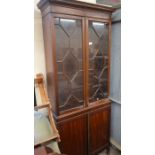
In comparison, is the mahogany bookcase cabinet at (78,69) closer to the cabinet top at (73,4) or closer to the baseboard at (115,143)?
the cabinet top at (73,4)

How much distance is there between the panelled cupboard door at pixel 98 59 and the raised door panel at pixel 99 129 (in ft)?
0.65

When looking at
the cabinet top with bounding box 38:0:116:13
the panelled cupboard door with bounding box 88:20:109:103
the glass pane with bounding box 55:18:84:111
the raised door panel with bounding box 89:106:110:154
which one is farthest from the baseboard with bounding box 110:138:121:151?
the cabinet top with bounding box 38:0:116:13

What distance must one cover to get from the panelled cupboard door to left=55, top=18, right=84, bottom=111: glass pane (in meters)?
0.15

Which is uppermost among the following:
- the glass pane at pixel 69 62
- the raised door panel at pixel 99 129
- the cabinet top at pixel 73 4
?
the cabinet top at pixel 73 4

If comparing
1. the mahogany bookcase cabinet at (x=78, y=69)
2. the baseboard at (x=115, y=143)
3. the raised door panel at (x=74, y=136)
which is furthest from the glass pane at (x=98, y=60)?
the baseboard at (x=115, y=143)

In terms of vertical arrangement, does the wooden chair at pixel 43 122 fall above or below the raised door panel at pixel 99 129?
above

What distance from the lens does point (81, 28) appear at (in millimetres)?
1578

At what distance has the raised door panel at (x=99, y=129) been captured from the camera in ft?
6.04

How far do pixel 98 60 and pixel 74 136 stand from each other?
97 cm

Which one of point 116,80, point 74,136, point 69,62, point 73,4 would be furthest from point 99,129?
point 73,4

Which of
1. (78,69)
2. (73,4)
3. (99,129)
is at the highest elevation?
(73,4)

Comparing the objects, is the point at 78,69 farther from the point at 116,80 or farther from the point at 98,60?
the point at 116,80

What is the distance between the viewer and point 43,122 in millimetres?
1573
